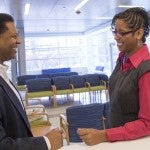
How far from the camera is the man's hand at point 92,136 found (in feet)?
3.70

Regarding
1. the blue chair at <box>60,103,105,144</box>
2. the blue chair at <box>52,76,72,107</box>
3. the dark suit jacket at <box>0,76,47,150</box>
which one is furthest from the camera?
the blue chair at <box>52,76,72,107</box>

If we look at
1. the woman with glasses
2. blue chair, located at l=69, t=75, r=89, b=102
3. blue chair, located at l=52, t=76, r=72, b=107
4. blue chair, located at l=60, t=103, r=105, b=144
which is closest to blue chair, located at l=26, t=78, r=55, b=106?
blue chair, located at l=52, t=76, r=72, b=107

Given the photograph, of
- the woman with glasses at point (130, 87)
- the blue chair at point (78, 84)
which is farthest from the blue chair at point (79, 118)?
the blue chair at point (78, 84)

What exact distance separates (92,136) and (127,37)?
1.64ft

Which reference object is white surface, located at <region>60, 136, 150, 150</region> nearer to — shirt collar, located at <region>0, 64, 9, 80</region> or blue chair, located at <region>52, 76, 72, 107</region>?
shirt collar, located at <region>0, 64, 9, 80</region>

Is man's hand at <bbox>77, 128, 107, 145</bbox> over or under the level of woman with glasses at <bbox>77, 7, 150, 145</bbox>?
under

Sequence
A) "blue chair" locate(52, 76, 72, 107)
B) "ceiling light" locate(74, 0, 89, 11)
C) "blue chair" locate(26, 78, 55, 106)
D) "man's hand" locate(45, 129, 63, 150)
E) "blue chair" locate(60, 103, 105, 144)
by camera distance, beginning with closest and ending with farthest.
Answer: "man's hand" locate(45, 129, 63, 150) < "blue chair" locate(60, 103, 105, 144) < "blue chair" locate(26, 78, 55, 106) < "blue chair" locate(52, 76, 72, 107) < "ceiling light" locate(74, 0, 89, 11)

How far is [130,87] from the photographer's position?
1199mm

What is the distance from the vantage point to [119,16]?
1.28m

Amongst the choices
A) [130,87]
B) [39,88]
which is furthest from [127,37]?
[39,88]

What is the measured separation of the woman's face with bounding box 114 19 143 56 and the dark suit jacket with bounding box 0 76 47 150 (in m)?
0.58

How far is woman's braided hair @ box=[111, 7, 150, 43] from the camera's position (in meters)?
1.23

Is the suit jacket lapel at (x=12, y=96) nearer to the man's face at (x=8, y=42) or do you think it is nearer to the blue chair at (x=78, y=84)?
the man's face at (x=8, y=42)

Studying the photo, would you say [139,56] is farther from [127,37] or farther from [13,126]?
[13,126]
